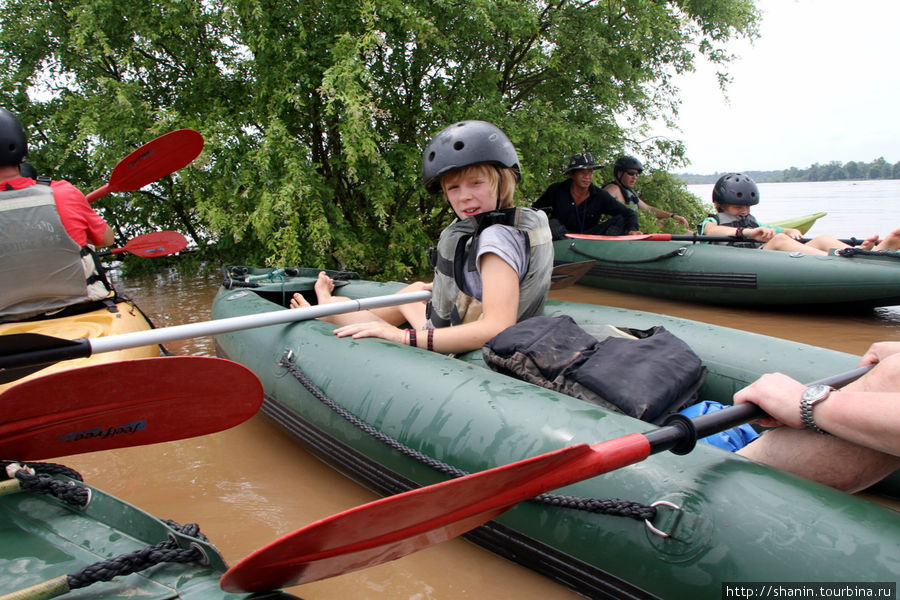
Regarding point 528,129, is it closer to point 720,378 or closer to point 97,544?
point 720,378

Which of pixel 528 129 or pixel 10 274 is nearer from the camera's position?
pixel 10 274

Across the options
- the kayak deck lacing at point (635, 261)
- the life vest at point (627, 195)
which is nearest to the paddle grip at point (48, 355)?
the kayak deck lacing at point (635, 261)

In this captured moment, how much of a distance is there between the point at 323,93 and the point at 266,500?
13.6 ft

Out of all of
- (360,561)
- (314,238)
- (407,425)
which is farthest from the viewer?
(314,238)

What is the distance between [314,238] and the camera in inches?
216

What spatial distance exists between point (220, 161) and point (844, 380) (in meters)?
5.41

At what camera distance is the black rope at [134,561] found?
1.07 m

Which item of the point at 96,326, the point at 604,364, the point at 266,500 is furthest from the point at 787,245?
the point at 96,326

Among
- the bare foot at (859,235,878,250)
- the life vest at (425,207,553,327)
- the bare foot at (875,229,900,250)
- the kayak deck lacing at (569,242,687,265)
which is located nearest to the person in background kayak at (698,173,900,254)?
the bare foot at (859,235,878,250)

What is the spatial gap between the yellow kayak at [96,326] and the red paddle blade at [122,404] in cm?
118

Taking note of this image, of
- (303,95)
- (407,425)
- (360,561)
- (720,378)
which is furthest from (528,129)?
(360,561)

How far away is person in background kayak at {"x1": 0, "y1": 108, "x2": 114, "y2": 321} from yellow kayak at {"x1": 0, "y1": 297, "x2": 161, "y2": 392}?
0.35 feet

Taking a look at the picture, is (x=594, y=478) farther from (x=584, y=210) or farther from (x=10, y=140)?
(x=584, y=210)

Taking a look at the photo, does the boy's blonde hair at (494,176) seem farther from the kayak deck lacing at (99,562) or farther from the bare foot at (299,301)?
the kayak deck lacing at (99,562)
